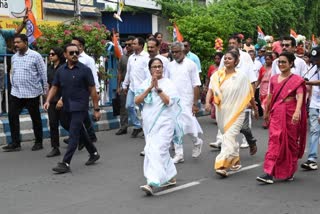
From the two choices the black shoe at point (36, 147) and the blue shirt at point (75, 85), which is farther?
the black shoe at point (36, 147)

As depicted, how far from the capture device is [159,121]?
7.16m

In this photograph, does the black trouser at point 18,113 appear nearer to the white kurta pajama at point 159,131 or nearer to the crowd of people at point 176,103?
the crowd of people at point 176,103

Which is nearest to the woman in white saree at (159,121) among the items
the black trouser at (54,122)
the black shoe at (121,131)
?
the black trouser at (54,122)

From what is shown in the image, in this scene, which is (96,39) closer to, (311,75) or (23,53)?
(23,53)

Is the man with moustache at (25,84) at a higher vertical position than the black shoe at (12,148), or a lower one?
higher

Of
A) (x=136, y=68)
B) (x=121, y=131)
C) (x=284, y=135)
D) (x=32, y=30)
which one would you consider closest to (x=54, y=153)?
(x=136, y=68)

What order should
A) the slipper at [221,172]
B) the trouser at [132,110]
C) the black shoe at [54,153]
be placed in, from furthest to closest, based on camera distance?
the trouser at [132,110]
the black shoe at [54,153]
the slipper at [221,172]

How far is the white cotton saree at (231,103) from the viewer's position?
7922mm

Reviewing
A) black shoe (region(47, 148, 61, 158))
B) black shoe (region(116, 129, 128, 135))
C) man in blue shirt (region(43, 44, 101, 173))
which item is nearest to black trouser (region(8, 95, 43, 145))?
black shoe (region(47, 148, 61, 158))

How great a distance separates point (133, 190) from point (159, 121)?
0.88 metres

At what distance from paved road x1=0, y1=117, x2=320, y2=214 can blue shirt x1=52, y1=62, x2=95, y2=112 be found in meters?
0.92

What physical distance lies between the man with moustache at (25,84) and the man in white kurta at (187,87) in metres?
2.24

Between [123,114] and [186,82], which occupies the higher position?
[186,82]

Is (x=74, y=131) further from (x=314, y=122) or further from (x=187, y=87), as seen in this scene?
(x=314, y=122)
